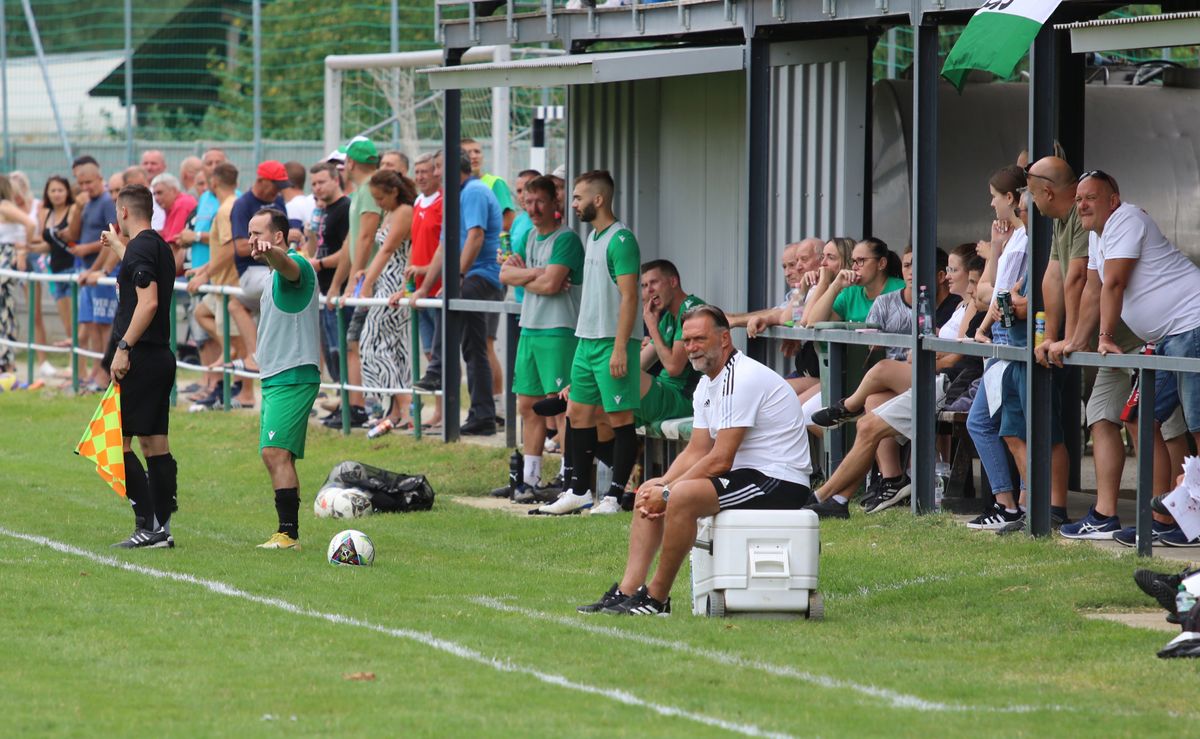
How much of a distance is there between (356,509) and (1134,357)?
17.1ft

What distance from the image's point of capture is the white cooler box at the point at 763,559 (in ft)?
27.7

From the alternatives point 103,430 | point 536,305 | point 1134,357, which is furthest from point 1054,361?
point 103,430

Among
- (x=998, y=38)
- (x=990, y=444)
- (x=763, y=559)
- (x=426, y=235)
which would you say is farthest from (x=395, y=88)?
(x=763, y=559)

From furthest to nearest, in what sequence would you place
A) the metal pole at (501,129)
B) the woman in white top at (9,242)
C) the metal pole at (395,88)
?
the metal pole at (395,88)
the woman in white top at (9,242)
the metal pole at (501,129)

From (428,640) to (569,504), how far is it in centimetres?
461

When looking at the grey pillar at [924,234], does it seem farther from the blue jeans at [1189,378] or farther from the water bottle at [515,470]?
the water bottle at [515,470]

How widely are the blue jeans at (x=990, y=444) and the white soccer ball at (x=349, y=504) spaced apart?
396 cm

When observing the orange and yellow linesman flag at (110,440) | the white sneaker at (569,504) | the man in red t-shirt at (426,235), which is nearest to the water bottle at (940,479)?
the white sneaker at (569,504)

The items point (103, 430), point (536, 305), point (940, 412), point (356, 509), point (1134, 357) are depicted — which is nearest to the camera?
point (1134, 357)

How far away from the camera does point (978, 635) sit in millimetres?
8266

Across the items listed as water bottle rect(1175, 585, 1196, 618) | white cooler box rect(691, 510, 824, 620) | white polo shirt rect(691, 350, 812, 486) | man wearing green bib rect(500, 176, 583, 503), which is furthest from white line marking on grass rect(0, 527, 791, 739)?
man wearing green bib rect(500, 176, 583, 503)

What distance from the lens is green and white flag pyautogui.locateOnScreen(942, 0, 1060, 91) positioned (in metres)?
9.47

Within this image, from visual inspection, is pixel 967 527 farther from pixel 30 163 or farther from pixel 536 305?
pixel 30 163

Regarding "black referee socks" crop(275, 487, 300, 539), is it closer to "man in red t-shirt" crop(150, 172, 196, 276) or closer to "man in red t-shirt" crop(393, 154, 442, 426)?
"man in red t-shirt" crop(393, 154, 442, 426)
